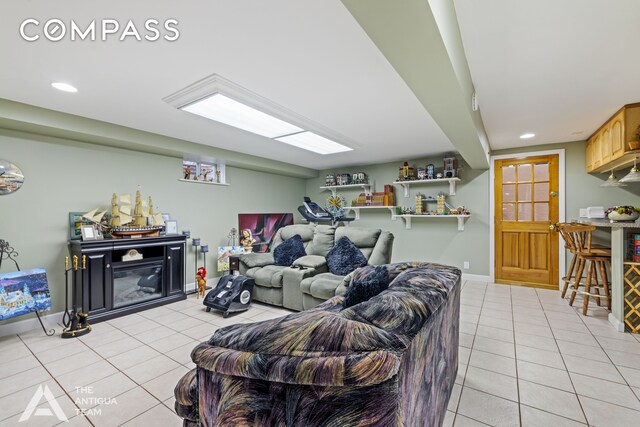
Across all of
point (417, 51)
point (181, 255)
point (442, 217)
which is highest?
point (417, 51)

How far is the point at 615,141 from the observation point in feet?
10.4

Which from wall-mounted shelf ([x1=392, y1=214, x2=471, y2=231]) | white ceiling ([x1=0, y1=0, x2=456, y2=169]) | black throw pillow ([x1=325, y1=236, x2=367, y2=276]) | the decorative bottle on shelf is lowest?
black throw pillow ([x1=325, y1=236, x2=367, y2=276])

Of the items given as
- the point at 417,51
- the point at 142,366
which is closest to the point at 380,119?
the point at 417,51

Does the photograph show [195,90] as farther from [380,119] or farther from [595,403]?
[595,403]

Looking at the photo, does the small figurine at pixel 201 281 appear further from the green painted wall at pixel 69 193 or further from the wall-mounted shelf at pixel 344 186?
the wall-mounted shelf at pixel 344 186

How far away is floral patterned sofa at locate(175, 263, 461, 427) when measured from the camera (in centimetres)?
74

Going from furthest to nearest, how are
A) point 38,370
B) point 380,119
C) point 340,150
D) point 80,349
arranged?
point 340,150, point 380,119, point 80,349, point 38,370

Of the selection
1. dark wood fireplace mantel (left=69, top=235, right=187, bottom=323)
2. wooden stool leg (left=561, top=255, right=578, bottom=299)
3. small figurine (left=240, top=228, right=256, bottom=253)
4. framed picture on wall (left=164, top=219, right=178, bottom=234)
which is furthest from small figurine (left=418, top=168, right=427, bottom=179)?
framed picture on wall (left=164, top=219, right=178, bottom=234)

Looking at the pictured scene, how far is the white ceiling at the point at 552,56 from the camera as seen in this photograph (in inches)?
63.3

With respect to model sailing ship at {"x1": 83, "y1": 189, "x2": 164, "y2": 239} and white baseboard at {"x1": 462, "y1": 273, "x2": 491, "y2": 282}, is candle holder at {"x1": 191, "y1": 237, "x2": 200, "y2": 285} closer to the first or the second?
model sailing ship at {"x1": 83, "y1": 189, "x2": 164, "y2": 239}

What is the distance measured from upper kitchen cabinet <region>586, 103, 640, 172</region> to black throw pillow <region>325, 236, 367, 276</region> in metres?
3.04

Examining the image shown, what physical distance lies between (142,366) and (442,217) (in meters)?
4.92

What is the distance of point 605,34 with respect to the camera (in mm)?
1794

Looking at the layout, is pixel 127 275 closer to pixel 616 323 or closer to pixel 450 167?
pixel 450 167
